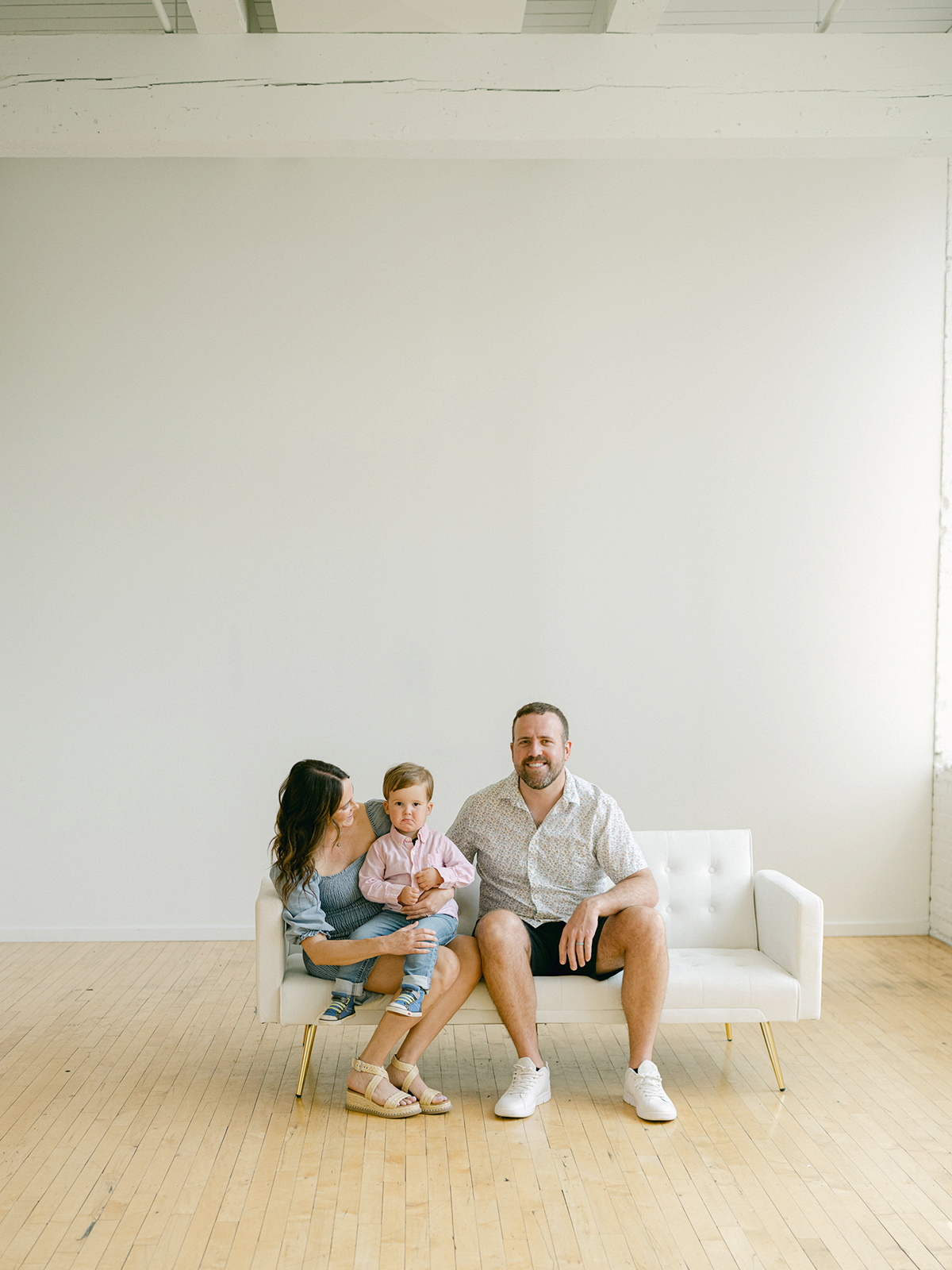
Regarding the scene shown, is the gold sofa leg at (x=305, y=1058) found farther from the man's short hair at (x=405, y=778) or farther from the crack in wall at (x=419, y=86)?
the crack in wall at (x=419, y=86)

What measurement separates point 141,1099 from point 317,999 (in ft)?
1.97

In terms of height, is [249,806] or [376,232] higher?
[376,232]

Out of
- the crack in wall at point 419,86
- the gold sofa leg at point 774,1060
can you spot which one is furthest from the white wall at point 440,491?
the gold sofa leg at point 774,1060

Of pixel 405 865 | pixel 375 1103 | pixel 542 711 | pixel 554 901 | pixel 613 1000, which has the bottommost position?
pixel 375 1103

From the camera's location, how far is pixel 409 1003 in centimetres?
295

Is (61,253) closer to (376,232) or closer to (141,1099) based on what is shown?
(376,232)

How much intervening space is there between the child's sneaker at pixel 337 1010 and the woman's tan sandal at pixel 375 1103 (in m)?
0.13

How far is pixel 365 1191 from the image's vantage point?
2.54m

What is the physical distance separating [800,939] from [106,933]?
10.4 feet

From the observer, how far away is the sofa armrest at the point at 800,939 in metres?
3.11

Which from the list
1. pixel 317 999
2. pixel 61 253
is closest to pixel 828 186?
pixel 61 253

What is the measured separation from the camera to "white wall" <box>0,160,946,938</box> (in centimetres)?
487

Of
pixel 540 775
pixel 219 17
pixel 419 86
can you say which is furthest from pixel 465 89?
pixel 540 775

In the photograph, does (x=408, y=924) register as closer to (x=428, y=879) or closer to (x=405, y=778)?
(x=428, y=879)
